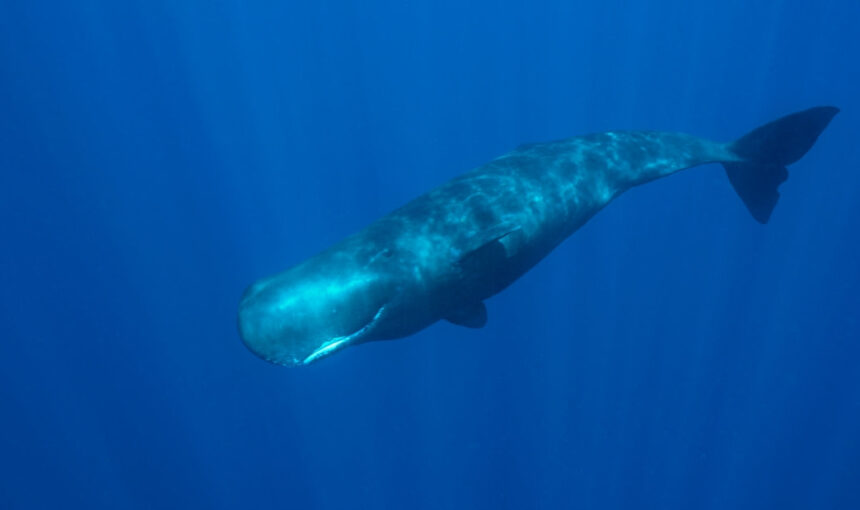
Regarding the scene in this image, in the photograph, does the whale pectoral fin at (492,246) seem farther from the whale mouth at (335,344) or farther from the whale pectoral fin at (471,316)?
the whale mouth at (335,344)

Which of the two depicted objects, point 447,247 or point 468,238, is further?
point 468,238

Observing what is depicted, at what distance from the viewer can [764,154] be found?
32.8 feet

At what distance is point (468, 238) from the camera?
6445mm

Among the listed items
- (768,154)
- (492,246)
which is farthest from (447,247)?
(768,154)

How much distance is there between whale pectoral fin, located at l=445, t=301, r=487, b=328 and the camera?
7.21 metres

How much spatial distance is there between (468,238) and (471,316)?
1274mm

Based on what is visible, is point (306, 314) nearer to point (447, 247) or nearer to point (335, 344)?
point (335, 344)

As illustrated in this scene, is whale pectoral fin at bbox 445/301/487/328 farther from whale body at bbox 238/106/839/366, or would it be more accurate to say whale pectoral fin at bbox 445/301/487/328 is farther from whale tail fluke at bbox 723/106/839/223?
whale tail fluke at bbox 723/106/839/223

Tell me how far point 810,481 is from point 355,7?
20.4 meters

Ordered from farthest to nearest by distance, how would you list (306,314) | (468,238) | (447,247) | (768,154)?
(768,154)
(468,238)
(447,247)
(306,314)

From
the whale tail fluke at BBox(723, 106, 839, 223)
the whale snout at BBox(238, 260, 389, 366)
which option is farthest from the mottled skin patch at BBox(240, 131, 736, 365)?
the whale tail fluke at BBox(723, 106, 839, 223)

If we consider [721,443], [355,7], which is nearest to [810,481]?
[721,443]

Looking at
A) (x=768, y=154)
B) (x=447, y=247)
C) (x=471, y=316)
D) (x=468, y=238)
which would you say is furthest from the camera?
(x=768, y=154)

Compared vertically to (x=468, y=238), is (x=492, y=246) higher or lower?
lower
